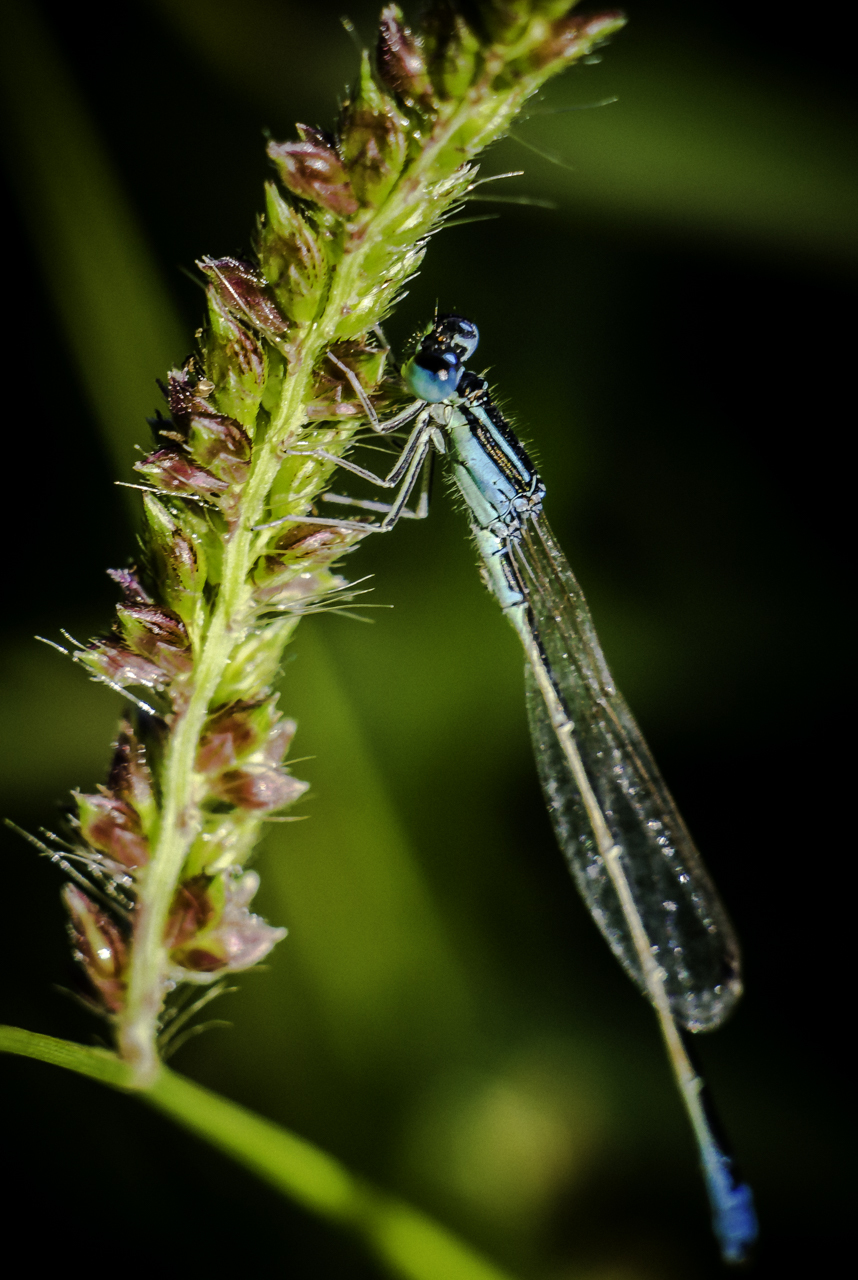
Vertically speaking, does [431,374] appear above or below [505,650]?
above

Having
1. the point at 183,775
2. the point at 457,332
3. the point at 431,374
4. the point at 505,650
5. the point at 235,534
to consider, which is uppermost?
the point at 457,332

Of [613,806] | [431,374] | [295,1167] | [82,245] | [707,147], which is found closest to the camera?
[295,1167]

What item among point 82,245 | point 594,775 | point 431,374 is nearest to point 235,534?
point 431,374

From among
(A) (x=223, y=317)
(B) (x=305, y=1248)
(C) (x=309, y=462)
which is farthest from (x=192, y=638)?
(B) (x=305, y=1248)

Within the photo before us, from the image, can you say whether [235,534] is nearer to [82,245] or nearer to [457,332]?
[457,332]

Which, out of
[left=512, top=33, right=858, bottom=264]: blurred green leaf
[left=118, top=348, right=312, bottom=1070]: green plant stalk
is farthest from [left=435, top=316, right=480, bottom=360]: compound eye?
[left=512, top=33, right=858, bottom=264]: blurred green leaf

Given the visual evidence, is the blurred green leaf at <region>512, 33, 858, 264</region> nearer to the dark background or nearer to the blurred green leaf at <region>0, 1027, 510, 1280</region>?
the dark background

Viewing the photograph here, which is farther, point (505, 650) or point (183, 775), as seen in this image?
point (505, 650)
